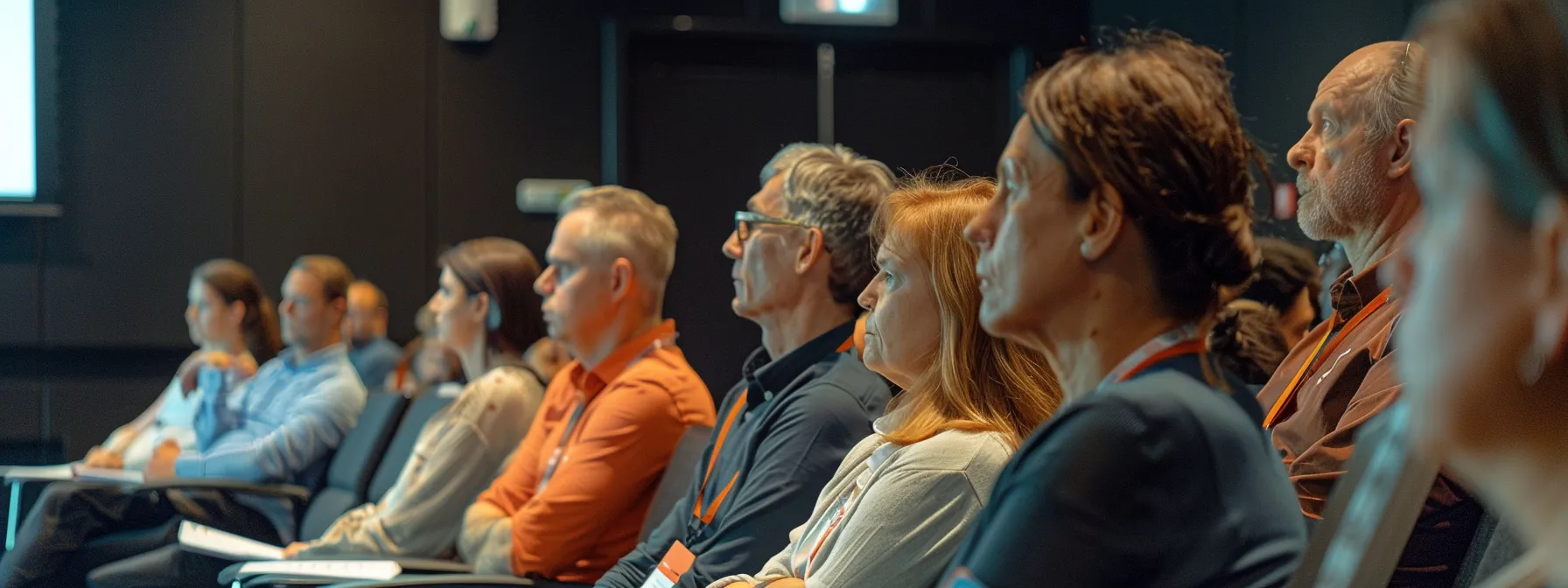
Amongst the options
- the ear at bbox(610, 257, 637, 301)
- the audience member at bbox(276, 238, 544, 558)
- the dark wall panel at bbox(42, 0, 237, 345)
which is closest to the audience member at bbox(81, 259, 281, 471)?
the dark wall panel at bbox(42, 0, 237, 345)

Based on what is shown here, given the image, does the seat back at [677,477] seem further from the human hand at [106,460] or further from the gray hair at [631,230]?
the human hand at [106,460]

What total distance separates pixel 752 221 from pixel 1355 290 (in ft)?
3.36

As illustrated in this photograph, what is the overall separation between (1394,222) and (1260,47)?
227 centimetres

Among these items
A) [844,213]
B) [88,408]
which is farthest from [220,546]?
[88,408]

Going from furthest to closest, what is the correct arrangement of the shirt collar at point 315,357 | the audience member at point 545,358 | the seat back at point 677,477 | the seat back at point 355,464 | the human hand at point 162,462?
the shirt collar at point 315,357, the human hand at point 162,462, the seat back at point 355,464, the audience member at point 545,358, the seat back at point 677,477

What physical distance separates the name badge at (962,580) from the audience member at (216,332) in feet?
15.3

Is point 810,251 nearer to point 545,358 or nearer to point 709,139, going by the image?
point 545,358

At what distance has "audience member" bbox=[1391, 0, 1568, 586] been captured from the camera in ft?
2.17

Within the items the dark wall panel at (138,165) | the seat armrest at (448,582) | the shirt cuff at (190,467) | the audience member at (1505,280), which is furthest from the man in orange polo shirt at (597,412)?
the dark wall panel at (138,165)

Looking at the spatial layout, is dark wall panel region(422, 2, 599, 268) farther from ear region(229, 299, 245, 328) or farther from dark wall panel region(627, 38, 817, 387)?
ear region(229, 299, 245, 328)

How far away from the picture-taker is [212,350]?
5.41 metres

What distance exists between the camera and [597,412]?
2.88 meters

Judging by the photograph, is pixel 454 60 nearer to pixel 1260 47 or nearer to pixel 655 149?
pixel 655 149

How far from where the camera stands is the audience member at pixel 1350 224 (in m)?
1.80
